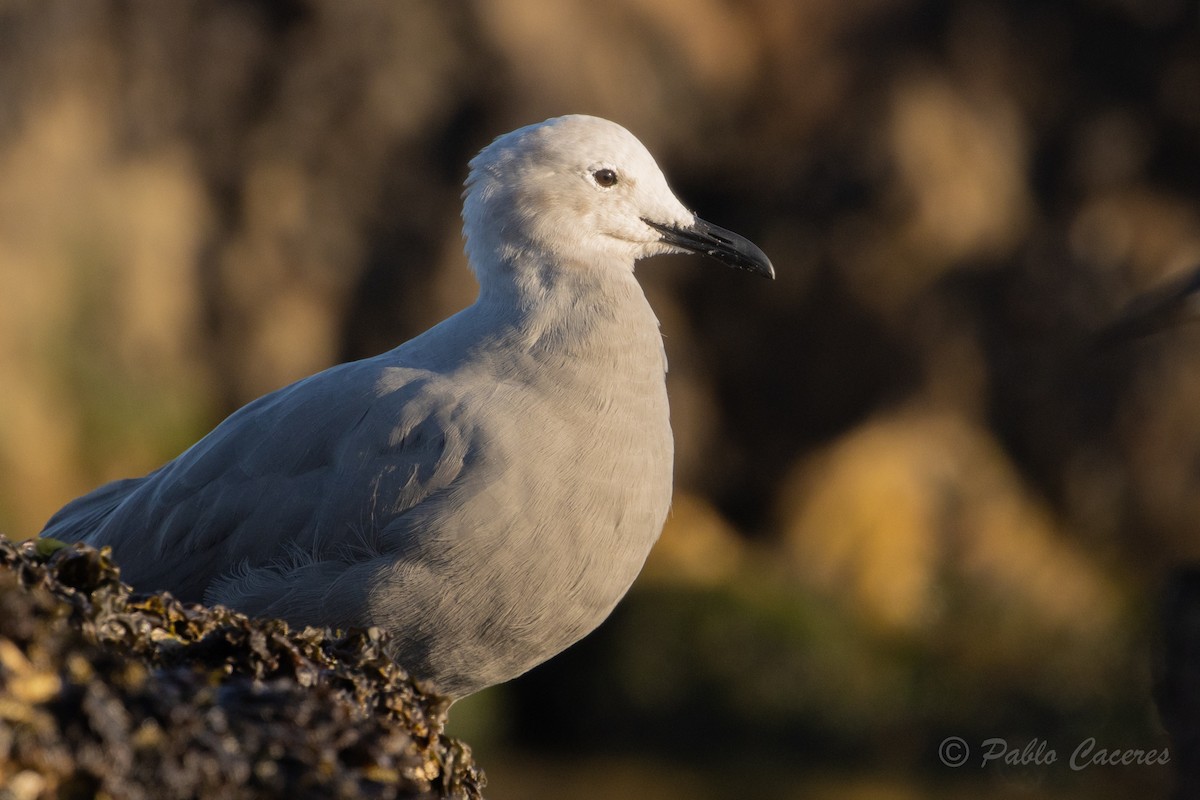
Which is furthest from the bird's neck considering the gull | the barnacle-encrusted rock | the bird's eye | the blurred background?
the blurred background

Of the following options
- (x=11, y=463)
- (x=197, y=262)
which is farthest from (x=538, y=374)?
(x=197, y=262)

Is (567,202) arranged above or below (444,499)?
above

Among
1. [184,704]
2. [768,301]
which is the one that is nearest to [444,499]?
[184,704]

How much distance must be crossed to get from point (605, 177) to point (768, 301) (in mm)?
8329

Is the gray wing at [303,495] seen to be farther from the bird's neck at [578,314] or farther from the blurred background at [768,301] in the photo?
the blurred background at [768,301]

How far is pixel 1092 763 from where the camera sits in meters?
10.7

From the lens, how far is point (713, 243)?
164 inches

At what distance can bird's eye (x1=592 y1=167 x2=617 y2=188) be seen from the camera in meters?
3.93

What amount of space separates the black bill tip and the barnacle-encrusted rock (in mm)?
1923

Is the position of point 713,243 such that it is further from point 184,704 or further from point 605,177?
point 184,704

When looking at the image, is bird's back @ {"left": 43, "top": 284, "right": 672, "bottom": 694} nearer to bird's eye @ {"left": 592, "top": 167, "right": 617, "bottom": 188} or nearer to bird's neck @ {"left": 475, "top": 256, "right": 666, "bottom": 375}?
bird's neck @ {"left": 475, "top": 256, "right": 666, "bottom": 375}

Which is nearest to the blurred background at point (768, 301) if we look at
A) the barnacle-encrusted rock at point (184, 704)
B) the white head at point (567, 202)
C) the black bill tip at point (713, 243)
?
the black bill tip at point (713, 243)

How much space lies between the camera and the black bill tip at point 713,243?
4.09 metres

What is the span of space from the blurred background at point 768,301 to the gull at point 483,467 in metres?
6.56
